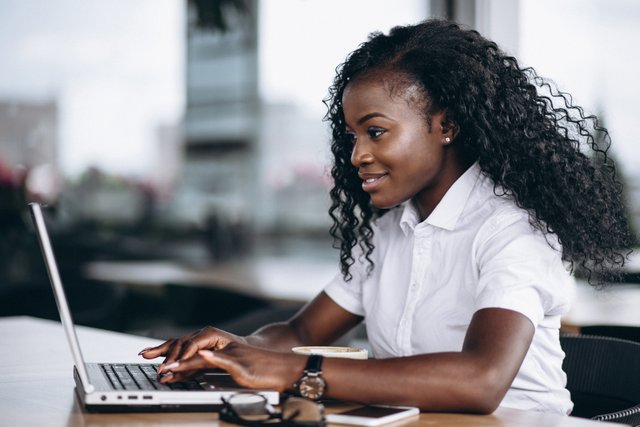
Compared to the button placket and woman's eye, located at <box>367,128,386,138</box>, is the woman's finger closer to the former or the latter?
the button placket

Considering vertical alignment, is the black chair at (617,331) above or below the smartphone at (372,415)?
below

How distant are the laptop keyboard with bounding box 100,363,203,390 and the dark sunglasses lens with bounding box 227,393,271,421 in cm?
18

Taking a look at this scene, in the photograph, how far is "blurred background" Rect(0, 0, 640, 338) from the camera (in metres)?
5.28

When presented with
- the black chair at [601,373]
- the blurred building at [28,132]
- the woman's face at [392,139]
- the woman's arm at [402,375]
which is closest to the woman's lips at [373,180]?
the woman's face at [392,139]

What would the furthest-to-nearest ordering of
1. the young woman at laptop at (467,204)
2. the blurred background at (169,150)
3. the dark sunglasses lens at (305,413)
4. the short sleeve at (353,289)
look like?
the blurred background at (169,150) < the short sleeve at (353,289) < the young woman at laptop at (467,204) < the dark sunglasses lens at (305,413)

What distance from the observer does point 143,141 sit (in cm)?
613

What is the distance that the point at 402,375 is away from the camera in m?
1.55

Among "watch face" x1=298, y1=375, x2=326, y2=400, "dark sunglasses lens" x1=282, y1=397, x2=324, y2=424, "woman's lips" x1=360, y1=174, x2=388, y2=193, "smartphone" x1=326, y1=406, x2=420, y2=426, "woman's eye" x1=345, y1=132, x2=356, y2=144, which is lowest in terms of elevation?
"smartphone" x1=326, y1=406, x2=420, y2=426

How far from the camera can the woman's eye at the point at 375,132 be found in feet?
6.37

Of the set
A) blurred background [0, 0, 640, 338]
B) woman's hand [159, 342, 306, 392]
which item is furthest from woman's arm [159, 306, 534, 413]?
blurred background [0, 0, 640, 338]

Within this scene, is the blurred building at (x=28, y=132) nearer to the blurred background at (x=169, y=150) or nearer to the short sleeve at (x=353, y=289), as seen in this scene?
the blurred background at (x=169, y=150)

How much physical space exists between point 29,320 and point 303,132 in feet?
11.8

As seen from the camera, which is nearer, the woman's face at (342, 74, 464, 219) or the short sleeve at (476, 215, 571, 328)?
the short sleeve at (476, 215, 571, 328)

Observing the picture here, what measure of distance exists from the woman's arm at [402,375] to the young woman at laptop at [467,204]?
0.08 m
